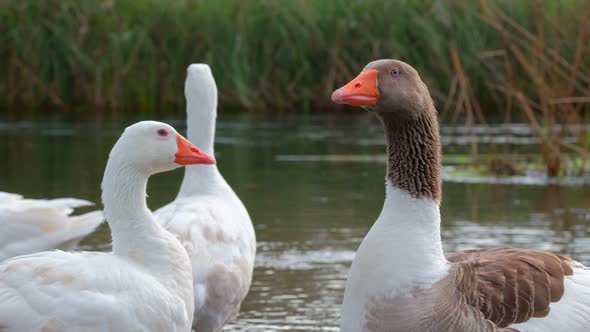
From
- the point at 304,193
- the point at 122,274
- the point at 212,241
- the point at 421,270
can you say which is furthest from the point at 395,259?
the point at 304,193

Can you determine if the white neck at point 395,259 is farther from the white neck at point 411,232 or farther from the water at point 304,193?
the water at point 304,193

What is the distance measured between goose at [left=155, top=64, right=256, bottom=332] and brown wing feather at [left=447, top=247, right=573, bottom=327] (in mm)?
1840

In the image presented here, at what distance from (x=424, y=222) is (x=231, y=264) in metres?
1.94

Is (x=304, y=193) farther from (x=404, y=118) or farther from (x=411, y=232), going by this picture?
(x=411, y=232)

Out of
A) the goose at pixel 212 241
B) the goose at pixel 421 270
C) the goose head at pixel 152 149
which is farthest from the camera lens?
the goose at pixel 212 241

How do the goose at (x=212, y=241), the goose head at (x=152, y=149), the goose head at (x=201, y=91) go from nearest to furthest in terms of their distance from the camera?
the goose head at (x=152, y=149)
the goose at (x=212, y=241)
the goose head at (x=201, y=91)

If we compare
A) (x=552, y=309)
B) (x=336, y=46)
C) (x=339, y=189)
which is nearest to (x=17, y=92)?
(x=336, y=46)

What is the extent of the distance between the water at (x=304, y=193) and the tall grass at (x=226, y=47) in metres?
0.64

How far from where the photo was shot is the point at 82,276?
5.76 m

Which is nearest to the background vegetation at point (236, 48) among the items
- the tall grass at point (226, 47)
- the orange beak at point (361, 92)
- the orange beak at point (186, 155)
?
the tall grass at point (226, 47)

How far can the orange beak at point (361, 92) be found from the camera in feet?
18.5

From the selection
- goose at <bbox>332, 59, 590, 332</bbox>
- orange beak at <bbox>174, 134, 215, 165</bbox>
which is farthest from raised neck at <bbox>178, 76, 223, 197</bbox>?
goose at <bbox>332, 59, 590, 332</bbox>

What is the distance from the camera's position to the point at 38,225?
27.4 ft

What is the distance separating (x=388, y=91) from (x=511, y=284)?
1142mm
